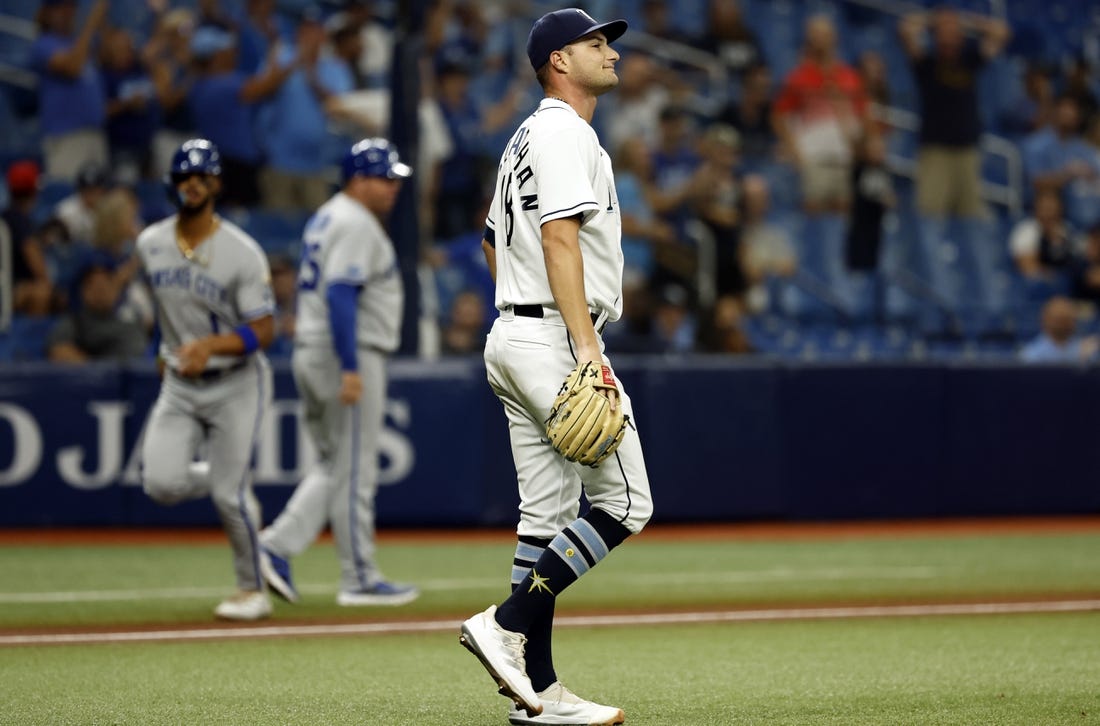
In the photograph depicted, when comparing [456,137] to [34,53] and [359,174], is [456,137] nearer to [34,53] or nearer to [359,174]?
[34,53]

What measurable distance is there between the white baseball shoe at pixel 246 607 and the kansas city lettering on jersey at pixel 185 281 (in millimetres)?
1379

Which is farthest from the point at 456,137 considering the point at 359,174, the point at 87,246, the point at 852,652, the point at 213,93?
the point at 852,652

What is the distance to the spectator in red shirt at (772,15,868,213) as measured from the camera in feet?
51.3

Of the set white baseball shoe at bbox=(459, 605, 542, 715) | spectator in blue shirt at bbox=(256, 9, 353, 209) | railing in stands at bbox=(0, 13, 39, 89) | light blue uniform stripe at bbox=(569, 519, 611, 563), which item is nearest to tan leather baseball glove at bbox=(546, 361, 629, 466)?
light blue uniform stripe at bbox=(569, 519, 611, 563)

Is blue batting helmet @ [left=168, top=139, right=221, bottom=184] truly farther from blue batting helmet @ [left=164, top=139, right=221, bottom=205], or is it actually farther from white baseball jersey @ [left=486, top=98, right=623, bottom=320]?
white baseball jersey @ [left=486, top=98, right=623, bottom=320]

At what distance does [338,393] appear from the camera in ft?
26.3

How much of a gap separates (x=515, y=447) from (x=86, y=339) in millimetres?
7842

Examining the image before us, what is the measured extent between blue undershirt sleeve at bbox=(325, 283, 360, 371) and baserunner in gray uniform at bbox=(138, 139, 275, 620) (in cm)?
38

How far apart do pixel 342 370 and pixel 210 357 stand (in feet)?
2.54

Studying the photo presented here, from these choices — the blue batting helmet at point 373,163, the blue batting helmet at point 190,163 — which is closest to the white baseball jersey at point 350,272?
the blue batting helmet at point 373,163

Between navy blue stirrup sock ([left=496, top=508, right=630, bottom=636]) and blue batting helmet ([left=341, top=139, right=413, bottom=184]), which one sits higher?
blue batting helmet ([left=341, top=139, right=413, bottom=184])

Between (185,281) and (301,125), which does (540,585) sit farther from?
(301,125)

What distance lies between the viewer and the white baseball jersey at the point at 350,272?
7.84 m

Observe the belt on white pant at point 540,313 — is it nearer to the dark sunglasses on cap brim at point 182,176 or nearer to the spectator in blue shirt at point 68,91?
the dark sunglasses on cap brim at point 182,176
